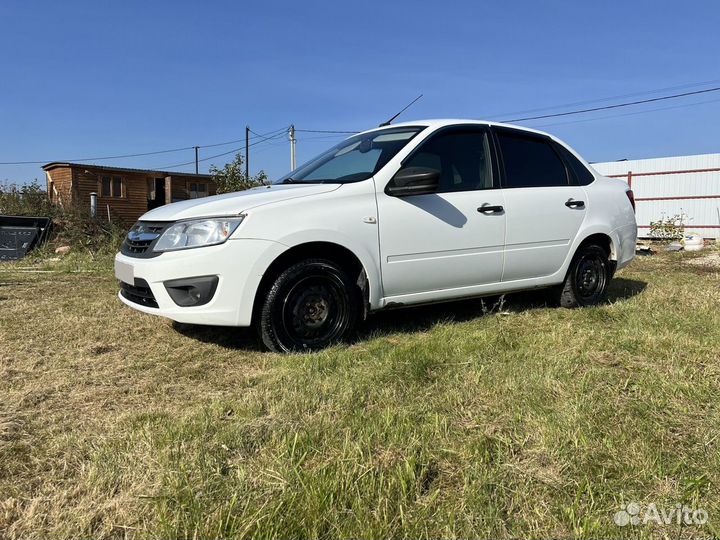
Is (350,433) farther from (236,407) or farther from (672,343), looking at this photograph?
(672,343)

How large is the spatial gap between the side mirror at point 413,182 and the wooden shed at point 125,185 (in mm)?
21727

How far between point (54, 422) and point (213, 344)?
55.7 inches

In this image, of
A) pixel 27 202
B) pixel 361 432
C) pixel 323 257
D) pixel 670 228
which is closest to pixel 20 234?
pixel 27 202

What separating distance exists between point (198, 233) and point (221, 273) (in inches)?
12.6

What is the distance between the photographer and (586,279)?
5.22m

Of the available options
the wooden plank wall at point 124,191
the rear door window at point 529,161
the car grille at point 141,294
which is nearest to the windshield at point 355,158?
the rear door window at point 529,161

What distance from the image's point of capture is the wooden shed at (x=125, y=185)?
25.3 m

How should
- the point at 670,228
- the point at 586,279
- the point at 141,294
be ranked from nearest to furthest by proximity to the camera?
the point at 141,294
the point at 586,279
the point at 670,228

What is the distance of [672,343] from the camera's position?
143 inches

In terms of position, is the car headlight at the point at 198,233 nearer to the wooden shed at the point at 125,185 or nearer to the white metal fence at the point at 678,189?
the white metal fence at the point at 678,189

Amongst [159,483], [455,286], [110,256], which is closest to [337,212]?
[455,286]

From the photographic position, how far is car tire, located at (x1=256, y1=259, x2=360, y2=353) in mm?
3535
